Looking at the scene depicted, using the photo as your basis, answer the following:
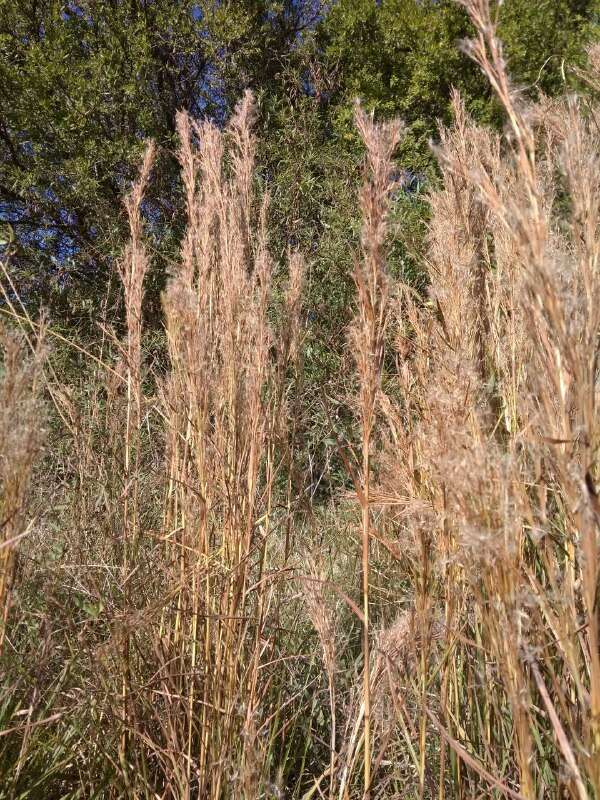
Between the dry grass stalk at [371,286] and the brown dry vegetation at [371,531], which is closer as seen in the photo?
the brown dry vegetation at [371,531]

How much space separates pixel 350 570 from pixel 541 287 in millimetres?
2174

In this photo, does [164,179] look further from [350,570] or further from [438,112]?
[350,570]

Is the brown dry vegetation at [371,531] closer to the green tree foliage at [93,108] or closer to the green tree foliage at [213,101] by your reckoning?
the green tree foliage at [213,101]

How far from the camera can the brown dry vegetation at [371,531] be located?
0.86 m

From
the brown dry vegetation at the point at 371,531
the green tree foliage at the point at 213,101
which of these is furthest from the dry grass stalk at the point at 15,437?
the green tree foliage at the point at 213,101

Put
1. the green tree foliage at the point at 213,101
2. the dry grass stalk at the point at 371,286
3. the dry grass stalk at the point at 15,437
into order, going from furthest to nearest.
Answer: the green tree foliage at the point at 213,101, the dry grass stalk at the point at 371,286, the dry grass stalk at the point at 15,437

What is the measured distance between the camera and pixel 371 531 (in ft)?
5.39

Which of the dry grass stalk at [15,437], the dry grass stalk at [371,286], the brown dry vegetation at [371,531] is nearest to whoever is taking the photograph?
the brown dry vegetation at [371,531]

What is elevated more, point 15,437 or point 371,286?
point 371,286

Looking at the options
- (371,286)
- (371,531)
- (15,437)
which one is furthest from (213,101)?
(15,437)

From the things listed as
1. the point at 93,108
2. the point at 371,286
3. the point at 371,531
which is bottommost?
the point at 371,531

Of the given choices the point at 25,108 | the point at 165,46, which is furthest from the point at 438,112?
the point at 25,108

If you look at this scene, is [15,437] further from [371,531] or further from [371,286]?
[371,531]

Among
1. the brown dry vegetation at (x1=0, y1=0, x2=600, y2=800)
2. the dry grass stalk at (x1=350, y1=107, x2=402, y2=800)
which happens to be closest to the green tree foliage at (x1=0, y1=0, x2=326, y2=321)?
the brown dry vegetation at (x1=0, y1=0, x2=600, y2=800)
